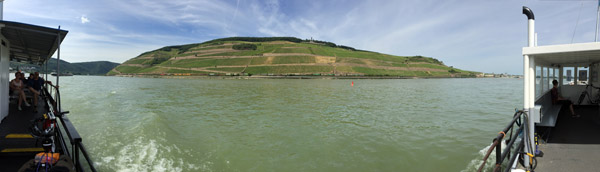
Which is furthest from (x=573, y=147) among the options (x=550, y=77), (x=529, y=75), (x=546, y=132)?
(x=550, y=77)

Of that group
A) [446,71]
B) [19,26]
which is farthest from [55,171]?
[446,71]

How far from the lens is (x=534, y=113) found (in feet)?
21.3

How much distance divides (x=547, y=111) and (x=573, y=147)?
5.24m

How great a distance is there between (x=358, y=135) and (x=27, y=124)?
12781 mm

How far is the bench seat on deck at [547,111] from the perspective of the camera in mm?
8758

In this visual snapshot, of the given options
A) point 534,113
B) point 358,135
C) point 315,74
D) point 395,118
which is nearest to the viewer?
point 534,113

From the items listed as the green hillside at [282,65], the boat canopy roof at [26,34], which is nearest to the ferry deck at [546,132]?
the boat canopy roof at [26,34]

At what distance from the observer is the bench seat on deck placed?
8758 millimetres

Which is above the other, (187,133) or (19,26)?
(19,26)

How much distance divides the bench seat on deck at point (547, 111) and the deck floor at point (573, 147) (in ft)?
0.80

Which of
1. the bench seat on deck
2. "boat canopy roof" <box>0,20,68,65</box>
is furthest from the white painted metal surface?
the bench seat on deck

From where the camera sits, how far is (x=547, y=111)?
433 inches

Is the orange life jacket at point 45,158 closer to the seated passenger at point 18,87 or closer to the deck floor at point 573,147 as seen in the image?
the deck floor at point 573,147

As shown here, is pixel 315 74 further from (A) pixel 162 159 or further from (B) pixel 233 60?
(A) pixel 162 159
